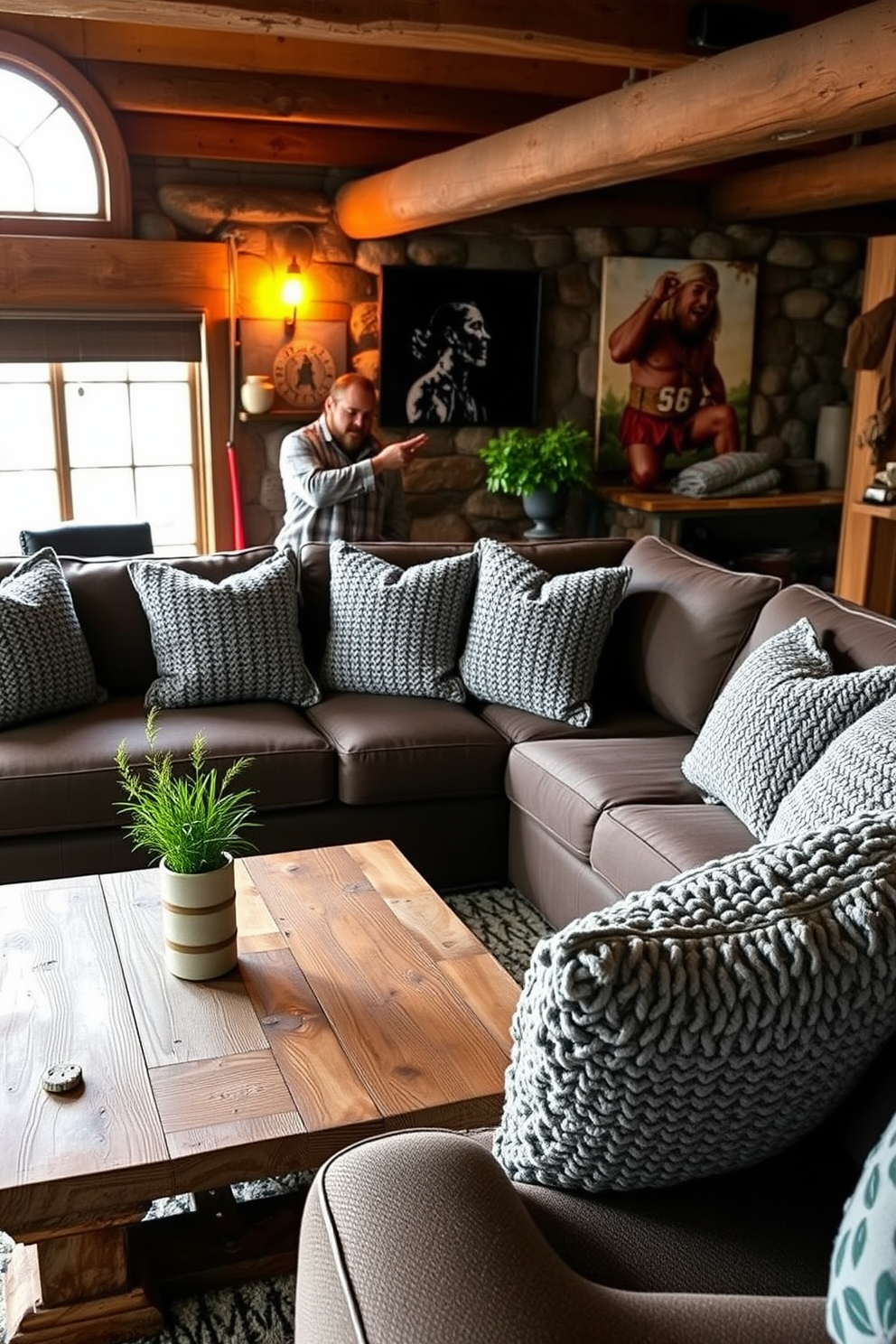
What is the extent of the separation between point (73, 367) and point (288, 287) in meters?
1.03

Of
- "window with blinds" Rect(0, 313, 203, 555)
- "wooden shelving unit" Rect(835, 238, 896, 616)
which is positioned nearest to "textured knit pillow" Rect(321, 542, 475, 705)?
"window with blinds" Rect(0, 313, 203, 555)

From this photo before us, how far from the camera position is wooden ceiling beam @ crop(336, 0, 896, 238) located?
294 centimetres

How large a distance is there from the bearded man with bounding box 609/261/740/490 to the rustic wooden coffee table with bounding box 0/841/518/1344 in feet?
14.3

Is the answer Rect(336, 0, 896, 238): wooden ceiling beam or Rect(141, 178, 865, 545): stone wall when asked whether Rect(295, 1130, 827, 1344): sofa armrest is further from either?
Rect(141, 178, 865, 545): stone wall

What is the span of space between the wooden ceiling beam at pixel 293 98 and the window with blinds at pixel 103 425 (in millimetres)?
888

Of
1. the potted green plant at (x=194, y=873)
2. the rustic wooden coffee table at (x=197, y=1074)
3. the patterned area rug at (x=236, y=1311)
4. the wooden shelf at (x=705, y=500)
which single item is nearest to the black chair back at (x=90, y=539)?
the rustic wooden coffee table at (x=197, y=1074)

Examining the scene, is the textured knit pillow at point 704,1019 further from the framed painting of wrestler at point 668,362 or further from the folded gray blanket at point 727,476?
the framed painting of wrestler at point 668,362

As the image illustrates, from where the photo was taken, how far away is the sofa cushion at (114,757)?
10.3 feet

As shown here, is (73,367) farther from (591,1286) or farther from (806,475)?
(591,1286)

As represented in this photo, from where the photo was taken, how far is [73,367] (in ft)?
18.6

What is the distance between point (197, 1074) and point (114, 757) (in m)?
1.41

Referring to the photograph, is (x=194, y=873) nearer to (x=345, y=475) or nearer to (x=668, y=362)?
(x=345, y=475)

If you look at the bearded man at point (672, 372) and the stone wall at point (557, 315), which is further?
the bearded man at point (672, 372)

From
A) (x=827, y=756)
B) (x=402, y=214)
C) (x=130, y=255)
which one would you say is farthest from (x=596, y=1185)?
(x=130, y=255)
